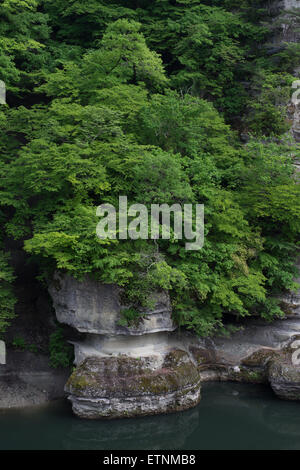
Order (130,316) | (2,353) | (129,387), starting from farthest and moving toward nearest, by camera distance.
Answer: (2,353) → (130,316) → (129,387)

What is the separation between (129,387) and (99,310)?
95.5 inches

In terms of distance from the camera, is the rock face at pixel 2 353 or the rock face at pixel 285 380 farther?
the rock face at pixel 2 353

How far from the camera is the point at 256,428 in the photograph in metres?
13.7

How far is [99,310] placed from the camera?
14258 mm

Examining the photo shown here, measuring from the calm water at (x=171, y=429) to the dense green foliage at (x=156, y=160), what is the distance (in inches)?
108

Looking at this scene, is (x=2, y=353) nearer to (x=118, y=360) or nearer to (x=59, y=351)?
(x=59, y=351)

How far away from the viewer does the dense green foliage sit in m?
14.6

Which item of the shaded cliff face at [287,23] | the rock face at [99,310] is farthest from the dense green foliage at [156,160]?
the shaded cliff face at [287,23]

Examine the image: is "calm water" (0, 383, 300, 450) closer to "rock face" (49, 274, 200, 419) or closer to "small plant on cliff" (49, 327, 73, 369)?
"rock face" (49, 274, 200, 419)

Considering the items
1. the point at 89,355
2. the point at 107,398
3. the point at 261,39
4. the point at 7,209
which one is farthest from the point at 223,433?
the point at 261,39

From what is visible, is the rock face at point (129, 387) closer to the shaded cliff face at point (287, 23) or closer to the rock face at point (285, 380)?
the rock face at point (285, 380)

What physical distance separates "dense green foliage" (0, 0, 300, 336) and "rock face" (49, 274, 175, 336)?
443 mm

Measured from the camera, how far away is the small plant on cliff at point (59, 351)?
51.3 feet

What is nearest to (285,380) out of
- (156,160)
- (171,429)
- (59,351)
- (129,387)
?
(171,429)
